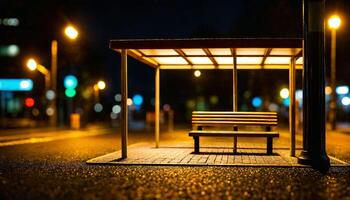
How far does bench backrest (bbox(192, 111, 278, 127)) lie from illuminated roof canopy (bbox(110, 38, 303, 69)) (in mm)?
1675

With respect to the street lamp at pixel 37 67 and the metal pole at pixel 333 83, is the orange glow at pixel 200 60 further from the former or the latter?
the street lamp at pixel 37 67

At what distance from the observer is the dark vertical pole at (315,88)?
11180 mm

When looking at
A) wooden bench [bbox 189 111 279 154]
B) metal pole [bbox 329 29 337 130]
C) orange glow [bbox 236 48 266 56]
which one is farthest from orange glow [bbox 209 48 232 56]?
metal pole [bbox 329 29 337 130]

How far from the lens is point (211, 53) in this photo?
Result: 14.0m

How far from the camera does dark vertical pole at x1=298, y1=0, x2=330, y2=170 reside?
11180mm

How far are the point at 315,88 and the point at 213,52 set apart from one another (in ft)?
11.3

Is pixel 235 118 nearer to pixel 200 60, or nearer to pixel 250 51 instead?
pixel 200 60

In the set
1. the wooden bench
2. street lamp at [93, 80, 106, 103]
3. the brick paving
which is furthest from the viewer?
street lamp at [93, 80, 106, 103]

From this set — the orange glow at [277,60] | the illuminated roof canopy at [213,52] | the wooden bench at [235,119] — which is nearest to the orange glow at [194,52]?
the illuminated roof canopy at [213,52]

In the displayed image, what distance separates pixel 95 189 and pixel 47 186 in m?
0.89

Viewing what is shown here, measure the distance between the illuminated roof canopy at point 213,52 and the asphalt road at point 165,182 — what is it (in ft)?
10.2

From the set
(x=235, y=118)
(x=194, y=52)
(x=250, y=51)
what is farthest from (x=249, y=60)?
(x=194, y=52)

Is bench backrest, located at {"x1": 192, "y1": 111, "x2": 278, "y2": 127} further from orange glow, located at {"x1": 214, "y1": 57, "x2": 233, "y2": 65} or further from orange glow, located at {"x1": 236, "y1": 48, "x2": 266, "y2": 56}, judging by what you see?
orange glow, located at {"x1": 236, "y1": 48, "x2": 266, "y2": 56}

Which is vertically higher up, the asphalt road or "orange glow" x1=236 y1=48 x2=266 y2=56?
"orange glow" x1=236 y1=48 x2=266 y2=56
